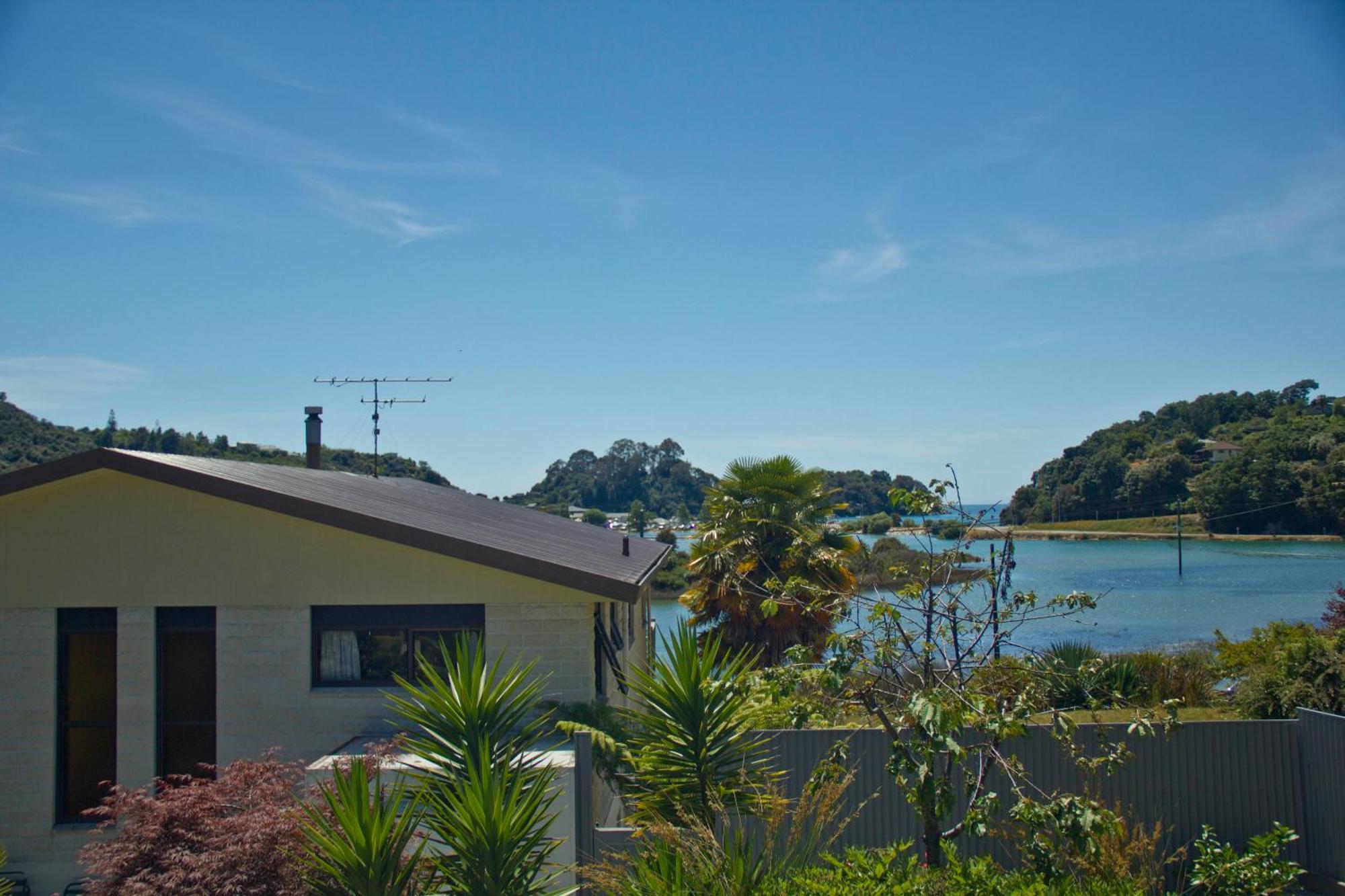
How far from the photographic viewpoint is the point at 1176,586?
48375mm

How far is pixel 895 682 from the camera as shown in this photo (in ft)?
24.1

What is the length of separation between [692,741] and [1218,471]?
227 ft

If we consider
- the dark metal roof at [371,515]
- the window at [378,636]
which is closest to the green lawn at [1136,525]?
the dark metal roof at [371,515]

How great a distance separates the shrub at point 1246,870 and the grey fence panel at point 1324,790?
105 inches

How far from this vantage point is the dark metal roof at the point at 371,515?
11.1 meters

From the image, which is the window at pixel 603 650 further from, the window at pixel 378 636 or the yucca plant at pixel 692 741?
the yucca plant at pixel 692 741

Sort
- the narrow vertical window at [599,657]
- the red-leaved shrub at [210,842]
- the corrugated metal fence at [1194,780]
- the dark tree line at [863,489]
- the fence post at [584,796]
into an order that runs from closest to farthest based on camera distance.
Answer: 1. the red-leaved shrub at [210,842]
2. the fence post at [584,796]
3. the corrugated metal fence at [1194,780]
4. the narrow vertical window at [599,657]
5. the dark tree line at [863,489]

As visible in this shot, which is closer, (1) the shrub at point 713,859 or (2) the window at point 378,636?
(1) the shrub at point 713,859

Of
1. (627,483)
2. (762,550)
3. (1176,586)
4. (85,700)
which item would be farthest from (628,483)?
(85,700)

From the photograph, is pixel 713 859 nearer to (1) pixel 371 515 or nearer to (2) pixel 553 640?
(2) pixel 553 640

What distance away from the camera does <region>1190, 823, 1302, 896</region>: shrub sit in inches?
285

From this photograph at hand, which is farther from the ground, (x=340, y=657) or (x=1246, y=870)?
(x=340, y=657)

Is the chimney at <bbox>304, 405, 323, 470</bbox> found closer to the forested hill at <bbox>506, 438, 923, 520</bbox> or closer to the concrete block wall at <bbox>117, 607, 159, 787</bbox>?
the concrete block wall at <bbox>117, 607, 159, 787</bbox>

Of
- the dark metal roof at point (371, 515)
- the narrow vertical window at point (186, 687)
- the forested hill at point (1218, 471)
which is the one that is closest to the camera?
the dark metal roof at point (371, 515)
